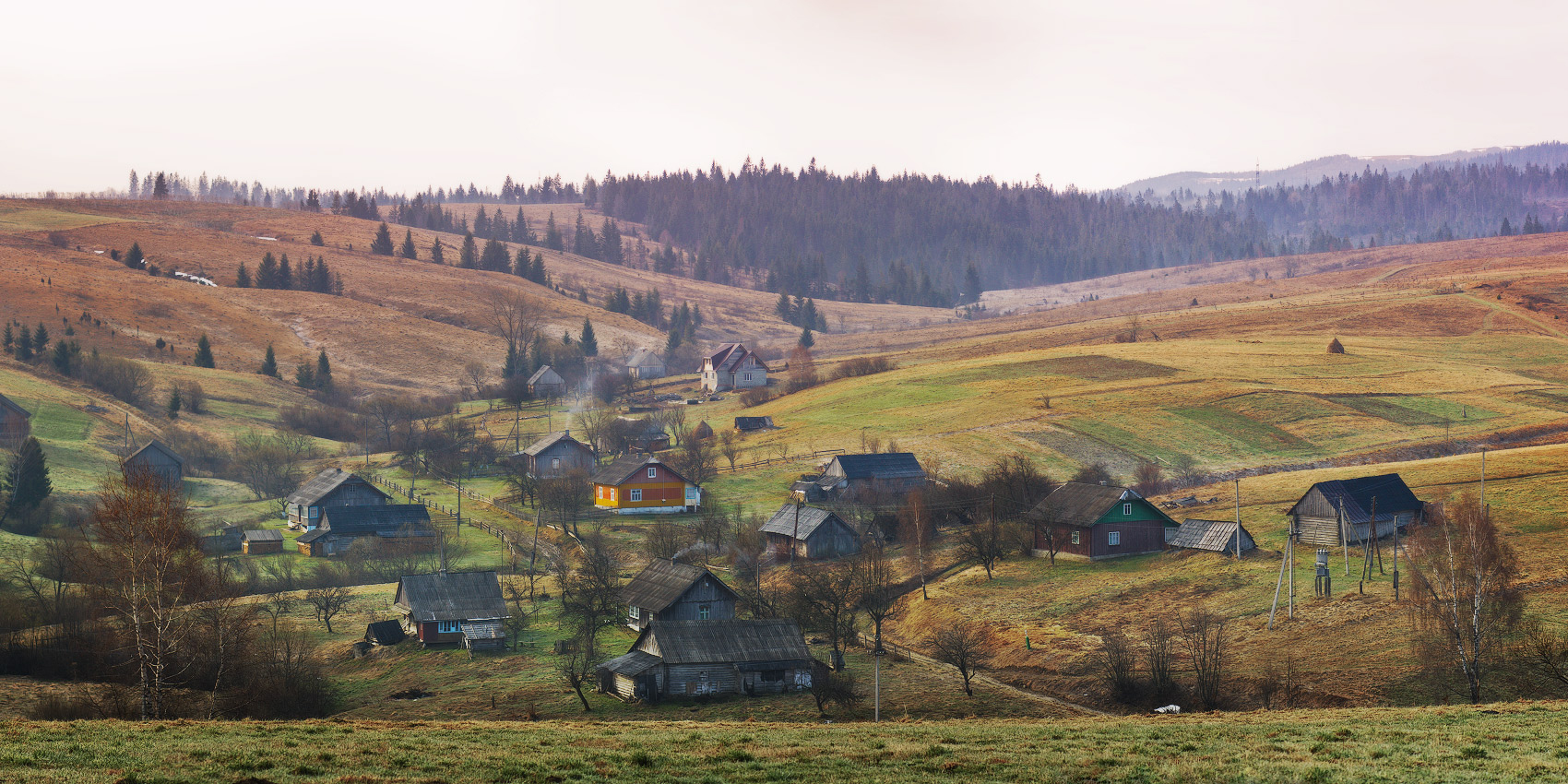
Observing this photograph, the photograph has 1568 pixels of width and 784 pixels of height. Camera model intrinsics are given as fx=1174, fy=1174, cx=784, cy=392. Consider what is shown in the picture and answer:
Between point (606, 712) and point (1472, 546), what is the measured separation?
27144 mm

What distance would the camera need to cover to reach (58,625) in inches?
1773

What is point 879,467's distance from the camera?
7750 cm

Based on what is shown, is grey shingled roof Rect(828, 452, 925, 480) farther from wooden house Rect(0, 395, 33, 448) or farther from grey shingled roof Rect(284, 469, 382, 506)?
wooden house Rect(0, 395, 33, 448)


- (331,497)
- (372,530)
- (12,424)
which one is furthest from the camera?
(12,424)

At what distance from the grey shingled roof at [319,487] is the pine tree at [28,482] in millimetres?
14163

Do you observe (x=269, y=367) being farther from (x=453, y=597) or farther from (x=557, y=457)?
(x=453, y=597)

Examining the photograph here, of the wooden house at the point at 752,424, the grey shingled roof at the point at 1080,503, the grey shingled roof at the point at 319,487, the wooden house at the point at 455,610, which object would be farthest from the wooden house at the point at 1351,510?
the grey shingled roof at the point at 319,487

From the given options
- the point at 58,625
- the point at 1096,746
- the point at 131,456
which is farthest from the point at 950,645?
the point at 131,456

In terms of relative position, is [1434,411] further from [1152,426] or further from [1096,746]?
[1096,746]

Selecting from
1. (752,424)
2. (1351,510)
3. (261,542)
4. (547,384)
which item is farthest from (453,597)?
(547,384)

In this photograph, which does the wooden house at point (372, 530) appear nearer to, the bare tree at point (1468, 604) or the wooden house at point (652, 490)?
the wooden house at point (652, 490)

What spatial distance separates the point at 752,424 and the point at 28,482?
52.4 metres

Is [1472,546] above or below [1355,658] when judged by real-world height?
above

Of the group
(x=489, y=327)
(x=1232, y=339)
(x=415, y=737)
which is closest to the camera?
(x=415, y=737)
